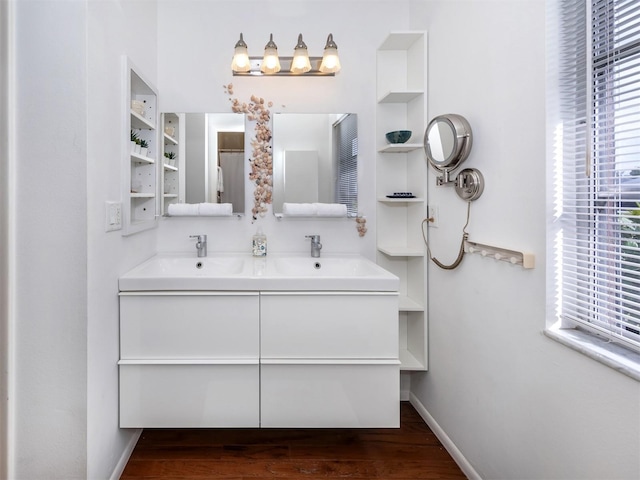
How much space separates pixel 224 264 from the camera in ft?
7.02

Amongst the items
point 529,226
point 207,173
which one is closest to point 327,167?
point 207,173

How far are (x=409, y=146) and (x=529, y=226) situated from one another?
940 millimetres

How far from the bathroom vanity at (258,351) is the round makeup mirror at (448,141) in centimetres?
59

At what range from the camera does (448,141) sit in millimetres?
1696

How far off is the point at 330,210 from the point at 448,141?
771 millimetres

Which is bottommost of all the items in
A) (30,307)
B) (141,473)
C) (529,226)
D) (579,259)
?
(141,473)

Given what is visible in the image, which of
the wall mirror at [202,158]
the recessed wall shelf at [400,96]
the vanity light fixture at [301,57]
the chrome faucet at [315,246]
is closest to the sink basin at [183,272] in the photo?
the wall mirror at [202,158]

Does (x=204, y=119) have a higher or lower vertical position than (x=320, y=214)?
higher

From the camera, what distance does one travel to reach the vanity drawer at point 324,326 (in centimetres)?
163

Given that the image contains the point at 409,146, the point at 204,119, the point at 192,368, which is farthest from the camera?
the point at 204,119

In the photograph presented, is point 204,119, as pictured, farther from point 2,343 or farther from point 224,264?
point 2,343

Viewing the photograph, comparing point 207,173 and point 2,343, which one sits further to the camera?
point 207,173

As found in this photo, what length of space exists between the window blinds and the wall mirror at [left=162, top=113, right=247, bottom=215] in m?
1.60

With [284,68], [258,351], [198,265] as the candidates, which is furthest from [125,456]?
[284,68]
